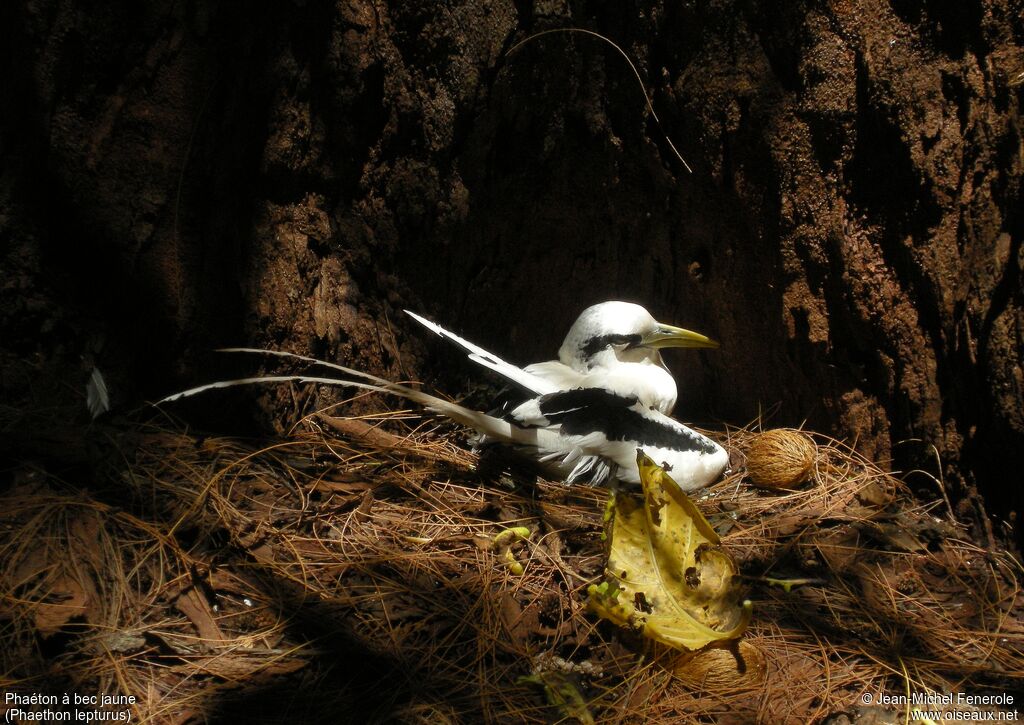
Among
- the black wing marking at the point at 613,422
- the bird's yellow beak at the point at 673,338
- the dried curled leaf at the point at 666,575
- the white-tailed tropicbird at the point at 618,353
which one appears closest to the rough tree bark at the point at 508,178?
the bird's yellow beak at the point at 673,338

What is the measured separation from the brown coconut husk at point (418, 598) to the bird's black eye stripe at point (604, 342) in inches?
27.4

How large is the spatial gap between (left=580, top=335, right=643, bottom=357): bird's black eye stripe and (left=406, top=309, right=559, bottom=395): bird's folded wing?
26 centimetres

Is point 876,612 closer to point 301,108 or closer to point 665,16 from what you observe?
point 665,16

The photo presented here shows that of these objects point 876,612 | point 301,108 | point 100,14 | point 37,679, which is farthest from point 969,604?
point 100,14

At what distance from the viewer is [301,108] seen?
269 centimetres

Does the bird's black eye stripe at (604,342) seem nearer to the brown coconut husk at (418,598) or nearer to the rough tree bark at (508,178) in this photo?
the rough tree bark at (508,178)

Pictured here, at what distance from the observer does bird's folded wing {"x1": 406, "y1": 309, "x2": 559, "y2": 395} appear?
9.46 feet

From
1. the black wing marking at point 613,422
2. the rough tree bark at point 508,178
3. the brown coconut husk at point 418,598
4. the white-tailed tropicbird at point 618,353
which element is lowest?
the brown coconut husk at point 418,598

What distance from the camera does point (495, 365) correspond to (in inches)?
115

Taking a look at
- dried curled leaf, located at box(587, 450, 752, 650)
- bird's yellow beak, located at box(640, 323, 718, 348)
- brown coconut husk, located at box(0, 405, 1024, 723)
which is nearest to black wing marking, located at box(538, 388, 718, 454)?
brown coconut husk, located at box(0, 405, 1024, 723)

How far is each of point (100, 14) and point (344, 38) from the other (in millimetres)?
775

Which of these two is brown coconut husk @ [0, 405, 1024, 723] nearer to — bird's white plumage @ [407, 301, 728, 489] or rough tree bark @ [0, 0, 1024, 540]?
bird's white plumage @ [407, 301, 728, 489]

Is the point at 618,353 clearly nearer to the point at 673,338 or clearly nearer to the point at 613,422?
the point at 673,338

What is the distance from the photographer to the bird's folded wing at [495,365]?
2.88m
